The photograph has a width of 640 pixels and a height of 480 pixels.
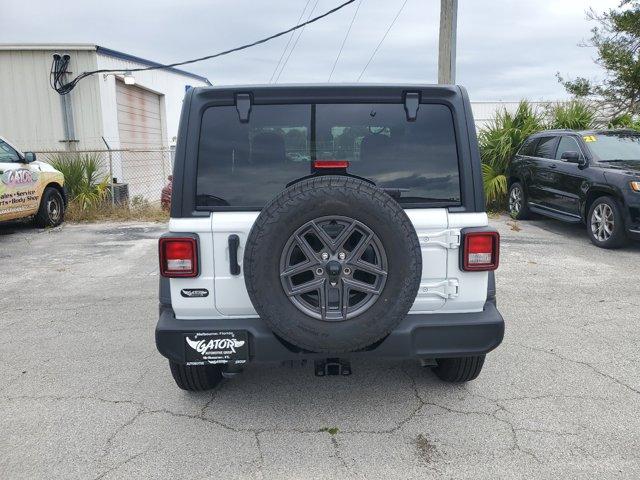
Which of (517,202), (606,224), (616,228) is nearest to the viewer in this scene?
(616,228)

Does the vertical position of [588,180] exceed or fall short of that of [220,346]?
it exceeds it

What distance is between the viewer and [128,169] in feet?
51.9

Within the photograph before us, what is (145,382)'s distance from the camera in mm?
3699

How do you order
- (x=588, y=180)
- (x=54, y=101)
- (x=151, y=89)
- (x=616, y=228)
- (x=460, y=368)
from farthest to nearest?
(x=151, y=89)
(x=54, y=101)
(x=588, y=180)
(x=616, y=228)
(x=460, y=368)

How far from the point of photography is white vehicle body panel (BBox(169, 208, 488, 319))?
2861 mm

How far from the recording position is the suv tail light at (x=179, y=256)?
9.34ft

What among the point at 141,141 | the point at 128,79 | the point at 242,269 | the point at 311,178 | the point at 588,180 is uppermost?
the point at 128,79

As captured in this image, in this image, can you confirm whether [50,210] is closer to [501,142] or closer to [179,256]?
[179,256]

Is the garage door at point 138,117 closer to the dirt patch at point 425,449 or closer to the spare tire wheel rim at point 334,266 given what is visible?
the spare tire wheel rim at point 334,266

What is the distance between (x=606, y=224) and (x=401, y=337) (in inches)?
243

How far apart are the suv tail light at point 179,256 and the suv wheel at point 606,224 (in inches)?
261

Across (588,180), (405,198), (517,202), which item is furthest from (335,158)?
(517,202)

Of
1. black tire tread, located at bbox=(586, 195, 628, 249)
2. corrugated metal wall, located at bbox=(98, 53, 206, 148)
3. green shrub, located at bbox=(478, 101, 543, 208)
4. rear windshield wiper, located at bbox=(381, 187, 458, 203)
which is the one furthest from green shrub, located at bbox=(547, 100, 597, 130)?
rear windshield wiper, located at bbox=(381, 187, 458, 203)

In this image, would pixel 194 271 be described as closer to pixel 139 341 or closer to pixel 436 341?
pixel 436 341
